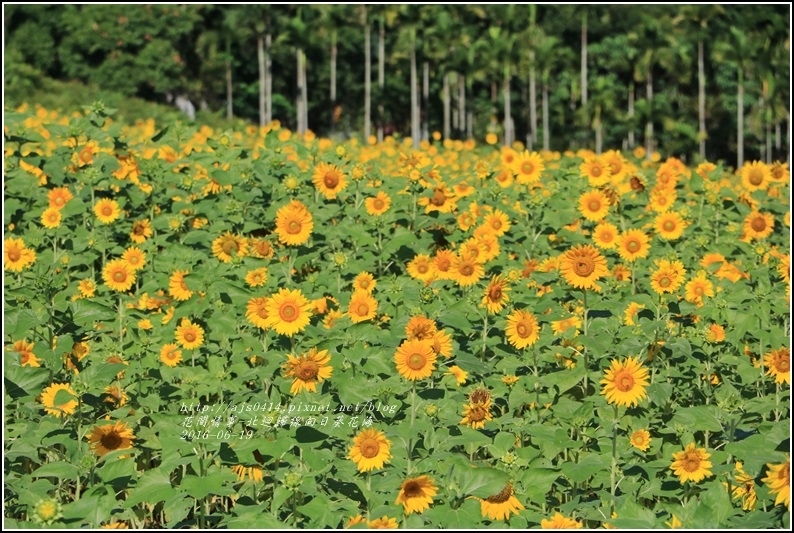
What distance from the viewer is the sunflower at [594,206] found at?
5.61 m

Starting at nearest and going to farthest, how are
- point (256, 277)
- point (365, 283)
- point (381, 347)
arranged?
point (381, 347) → point (256, 277) → point (365, 283)

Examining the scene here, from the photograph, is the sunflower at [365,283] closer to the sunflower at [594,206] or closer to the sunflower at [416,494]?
the sunflower at [594,206]

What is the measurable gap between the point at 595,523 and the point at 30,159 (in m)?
4.70

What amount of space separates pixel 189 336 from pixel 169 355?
0.46 feet

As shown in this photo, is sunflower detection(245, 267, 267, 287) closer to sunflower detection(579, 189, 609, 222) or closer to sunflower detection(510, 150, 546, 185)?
sunflower detection(579, 189, 609, 222)

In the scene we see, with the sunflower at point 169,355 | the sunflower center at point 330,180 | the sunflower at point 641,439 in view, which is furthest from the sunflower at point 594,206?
the sunflower at point 169,355

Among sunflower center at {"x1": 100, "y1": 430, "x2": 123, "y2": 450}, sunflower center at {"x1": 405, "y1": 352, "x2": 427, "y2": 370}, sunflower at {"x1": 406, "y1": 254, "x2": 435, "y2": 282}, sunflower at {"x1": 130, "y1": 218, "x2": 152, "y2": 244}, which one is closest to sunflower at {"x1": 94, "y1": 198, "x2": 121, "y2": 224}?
sunflower at {"x1": 130, "y1": 218, "x2": 152, "y2": 244}

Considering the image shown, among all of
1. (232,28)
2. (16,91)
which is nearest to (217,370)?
(16,91)

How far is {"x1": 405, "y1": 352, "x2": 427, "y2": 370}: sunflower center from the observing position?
3686 millimetres

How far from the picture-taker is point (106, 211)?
6027 millimetres

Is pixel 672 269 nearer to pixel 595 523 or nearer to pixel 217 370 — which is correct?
pixel 595 523

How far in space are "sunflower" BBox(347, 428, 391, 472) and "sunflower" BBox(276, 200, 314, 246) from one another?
1937 millimetres

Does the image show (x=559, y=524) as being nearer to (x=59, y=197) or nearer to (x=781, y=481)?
(x=781, y=481)

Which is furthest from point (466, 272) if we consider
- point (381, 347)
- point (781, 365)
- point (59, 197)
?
point (59, 197)
